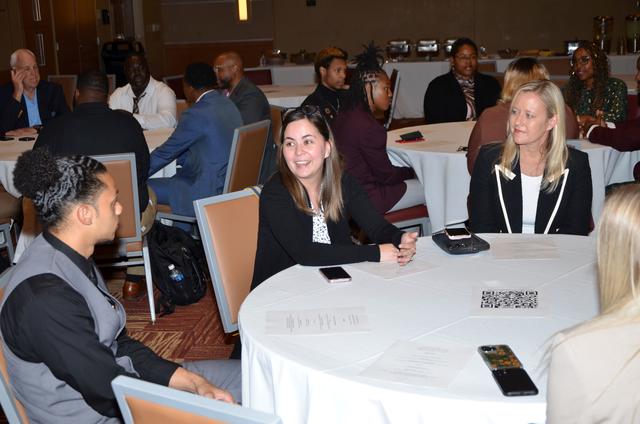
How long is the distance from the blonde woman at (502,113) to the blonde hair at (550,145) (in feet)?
2.48

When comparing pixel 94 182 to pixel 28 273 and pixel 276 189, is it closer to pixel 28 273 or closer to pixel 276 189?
pixel 28 273

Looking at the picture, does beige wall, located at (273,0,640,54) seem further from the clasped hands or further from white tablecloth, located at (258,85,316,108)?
the clasped hands

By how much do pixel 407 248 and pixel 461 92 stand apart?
4011mm

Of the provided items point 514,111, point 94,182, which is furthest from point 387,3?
point 94,182

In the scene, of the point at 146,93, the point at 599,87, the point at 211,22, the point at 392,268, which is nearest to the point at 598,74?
the point at 599,87

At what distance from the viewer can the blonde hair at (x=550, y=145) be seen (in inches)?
125

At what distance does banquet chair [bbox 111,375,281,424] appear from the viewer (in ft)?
4.42

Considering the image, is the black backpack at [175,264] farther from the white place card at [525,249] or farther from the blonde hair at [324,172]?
the white place card at [525,249]

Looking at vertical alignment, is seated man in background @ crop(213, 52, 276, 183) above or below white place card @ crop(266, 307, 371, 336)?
above

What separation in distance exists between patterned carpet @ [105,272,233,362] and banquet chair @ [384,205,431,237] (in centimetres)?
107

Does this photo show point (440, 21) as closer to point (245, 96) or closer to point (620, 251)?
point (245, 96)

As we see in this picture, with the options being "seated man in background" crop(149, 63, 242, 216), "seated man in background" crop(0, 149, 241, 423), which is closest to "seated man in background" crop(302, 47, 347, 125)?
"seated man in background" crop(149, 63, 242, 216)

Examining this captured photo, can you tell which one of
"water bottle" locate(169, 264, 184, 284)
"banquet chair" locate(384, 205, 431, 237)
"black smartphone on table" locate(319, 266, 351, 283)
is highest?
"black smartphone on table" locate(319, 266, 351, 283)

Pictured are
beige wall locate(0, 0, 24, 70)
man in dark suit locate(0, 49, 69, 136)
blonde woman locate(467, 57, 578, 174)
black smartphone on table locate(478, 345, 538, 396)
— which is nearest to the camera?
black smartphone on table locate(478, 345, 538, 396)
